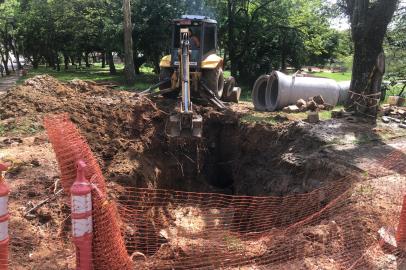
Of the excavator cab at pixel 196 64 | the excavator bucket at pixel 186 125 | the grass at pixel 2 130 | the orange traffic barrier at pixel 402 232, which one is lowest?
the orange traffic barrier at pixel 402 232

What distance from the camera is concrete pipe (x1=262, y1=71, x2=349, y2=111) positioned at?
1253 centimetres

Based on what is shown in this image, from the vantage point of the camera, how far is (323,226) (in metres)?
5.18

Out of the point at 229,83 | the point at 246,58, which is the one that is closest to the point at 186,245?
the point at 229,83

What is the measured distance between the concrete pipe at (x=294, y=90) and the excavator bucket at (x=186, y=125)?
492cm

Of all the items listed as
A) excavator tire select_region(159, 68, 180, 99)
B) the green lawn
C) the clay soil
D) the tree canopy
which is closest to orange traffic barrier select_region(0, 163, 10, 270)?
the clay soil

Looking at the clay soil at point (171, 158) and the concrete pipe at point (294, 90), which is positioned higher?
the concrete pipe at point (294, 90)

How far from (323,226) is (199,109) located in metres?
6.34

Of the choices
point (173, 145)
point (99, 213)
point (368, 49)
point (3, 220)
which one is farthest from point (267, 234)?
point (368, 49)

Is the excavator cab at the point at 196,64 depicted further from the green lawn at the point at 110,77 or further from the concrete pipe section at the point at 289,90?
the green lawn at the point at 110,77

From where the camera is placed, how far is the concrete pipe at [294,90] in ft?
41.1

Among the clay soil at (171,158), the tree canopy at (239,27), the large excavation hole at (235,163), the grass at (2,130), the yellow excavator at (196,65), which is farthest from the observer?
the tree canopy at (239,27)

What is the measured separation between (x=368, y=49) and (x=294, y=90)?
2.69 m

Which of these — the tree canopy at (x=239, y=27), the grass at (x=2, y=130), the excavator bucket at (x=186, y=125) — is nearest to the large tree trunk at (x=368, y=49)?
the excavator bucket at (x=186, y=125)

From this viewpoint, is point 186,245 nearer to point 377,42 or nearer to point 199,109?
point 199,109
